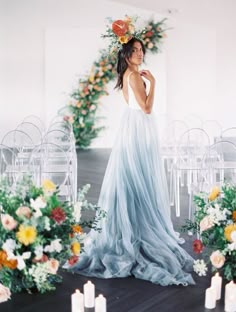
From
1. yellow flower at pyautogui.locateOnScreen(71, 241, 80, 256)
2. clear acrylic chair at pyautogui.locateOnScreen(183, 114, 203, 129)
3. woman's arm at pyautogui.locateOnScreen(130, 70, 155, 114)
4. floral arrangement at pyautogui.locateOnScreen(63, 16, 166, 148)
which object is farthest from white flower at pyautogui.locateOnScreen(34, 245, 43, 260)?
clear acrylic chair at pyautogui.locateOnScreen(183, 114, 203, 129)

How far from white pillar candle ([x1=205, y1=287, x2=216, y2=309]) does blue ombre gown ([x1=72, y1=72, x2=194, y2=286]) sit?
0.56 m

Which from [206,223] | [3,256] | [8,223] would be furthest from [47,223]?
[206,223]

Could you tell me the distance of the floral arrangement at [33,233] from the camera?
2.93m

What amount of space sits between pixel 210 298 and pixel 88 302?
77 centimetres

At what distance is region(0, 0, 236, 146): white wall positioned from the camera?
9547mm

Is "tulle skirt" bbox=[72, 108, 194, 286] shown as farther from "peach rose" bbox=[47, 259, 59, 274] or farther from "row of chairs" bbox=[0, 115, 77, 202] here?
"peach rose" bbox=[47, 259, 59, 274]

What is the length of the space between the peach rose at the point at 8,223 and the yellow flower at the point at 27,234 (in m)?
0.05

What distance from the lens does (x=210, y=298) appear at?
323 centimetres

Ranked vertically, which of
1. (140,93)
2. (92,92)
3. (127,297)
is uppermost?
(92,92)

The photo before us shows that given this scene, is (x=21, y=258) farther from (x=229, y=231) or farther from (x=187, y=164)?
(x=187, y=164)

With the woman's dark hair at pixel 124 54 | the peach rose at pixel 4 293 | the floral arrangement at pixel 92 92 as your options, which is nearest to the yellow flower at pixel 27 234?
the peach rose at pixel 4 293

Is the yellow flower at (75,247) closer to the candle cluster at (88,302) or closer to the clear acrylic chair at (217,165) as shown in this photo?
the candle cluster at (88,302)

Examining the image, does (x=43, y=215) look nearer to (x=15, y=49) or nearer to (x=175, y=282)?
(x=175, y=282)

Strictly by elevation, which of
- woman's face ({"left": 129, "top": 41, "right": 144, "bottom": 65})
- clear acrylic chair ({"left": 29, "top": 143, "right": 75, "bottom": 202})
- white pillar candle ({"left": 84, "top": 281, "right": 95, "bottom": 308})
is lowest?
white pillar candle ({"left": 84, "top": 281, "right": 95, "bottom": 308})
